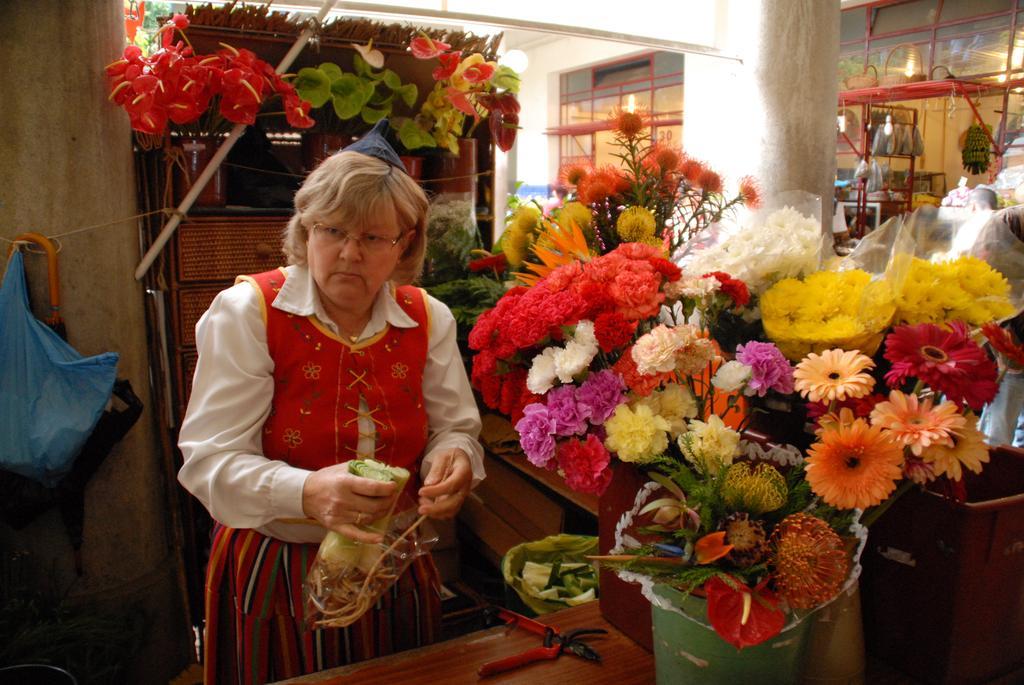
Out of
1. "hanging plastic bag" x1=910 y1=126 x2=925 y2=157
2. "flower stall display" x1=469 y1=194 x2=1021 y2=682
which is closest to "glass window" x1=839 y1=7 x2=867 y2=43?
"hanging plastic bag" x1=910 y1=126 x2=925 y2=157

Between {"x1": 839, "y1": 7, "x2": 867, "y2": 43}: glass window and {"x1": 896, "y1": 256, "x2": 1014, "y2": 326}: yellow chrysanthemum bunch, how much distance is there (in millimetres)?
8124

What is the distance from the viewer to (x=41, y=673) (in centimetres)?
159

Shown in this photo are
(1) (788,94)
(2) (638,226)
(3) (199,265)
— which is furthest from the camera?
(1) (788,94)

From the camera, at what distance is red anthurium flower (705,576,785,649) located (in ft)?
2.79

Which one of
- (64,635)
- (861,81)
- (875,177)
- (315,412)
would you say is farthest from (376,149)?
(861,81)

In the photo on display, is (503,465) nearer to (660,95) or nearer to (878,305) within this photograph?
(878,305)

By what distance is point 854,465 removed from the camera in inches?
34.3

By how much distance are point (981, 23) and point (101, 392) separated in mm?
7932

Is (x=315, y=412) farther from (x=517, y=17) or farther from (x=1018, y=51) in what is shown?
(x=1018, y=51)

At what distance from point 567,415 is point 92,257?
6.82ft

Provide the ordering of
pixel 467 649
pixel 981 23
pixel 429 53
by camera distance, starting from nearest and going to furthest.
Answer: pixel 467 649 < pixel 429 53 < pixel 981 23

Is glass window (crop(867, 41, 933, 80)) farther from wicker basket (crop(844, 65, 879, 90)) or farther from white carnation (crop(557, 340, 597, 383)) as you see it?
white carnation (crop(557, 340, 597, 383))

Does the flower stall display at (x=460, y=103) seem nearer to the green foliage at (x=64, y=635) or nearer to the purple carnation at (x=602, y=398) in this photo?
the green foliage at (x=64, y=635)

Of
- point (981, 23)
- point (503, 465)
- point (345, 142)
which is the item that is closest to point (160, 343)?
point (345, 142)
